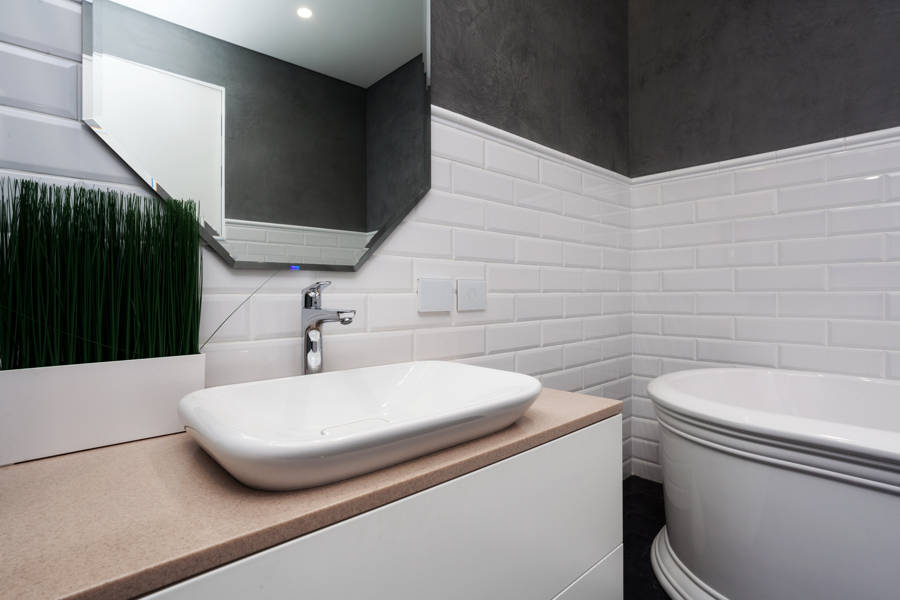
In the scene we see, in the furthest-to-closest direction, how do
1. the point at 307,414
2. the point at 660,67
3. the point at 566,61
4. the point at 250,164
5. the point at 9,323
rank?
1. the point at 660,67
2. the point at 566,61
3. the point at 250,164
4. the point at 307,414
5. the point at 9,323

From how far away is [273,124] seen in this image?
103 centimetres

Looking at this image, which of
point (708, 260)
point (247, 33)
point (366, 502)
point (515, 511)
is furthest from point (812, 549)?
point (247, 33)

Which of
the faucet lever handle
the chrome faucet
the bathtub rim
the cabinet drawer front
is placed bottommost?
the cabinet drawer front

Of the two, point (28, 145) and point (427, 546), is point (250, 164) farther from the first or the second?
point (427, 546)

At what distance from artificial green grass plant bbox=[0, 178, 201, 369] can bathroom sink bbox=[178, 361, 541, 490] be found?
166 mm

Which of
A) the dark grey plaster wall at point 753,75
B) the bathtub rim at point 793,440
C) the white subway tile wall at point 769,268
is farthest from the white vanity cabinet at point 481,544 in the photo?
the dark grey plaster wall at point 753,75

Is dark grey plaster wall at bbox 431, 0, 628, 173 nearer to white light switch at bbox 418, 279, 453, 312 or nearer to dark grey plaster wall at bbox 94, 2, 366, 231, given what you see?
dark grey plaster wall at bbox 94, 2, 366, 231

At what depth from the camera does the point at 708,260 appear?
202cm

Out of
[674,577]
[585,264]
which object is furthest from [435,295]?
[674,577]

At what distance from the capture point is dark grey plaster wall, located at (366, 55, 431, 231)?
1217 mm

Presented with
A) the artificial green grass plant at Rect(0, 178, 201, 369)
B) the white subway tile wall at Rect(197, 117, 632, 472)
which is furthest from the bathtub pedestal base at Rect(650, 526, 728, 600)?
the artificial green grass plant at Rect(0, 178, 201, 369)

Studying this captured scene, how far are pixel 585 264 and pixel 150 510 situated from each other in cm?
177

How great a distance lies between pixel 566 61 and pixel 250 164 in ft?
4.84

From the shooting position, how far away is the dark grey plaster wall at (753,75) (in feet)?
5.44
